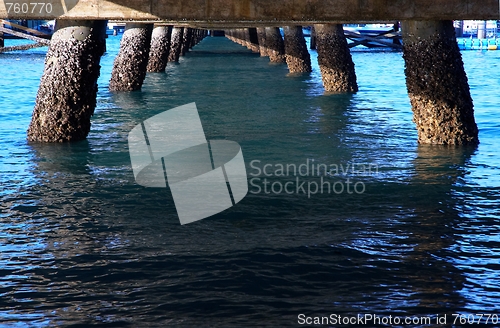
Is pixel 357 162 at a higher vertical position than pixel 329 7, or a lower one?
lower

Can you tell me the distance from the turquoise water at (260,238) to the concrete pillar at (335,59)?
6403 mm

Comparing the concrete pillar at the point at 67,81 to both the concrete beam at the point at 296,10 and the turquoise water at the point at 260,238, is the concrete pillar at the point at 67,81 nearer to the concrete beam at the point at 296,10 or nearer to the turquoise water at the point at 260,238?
the turquoise water at the point at 260,238

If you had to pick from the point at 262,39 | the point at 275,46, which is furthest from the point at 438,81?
the point at 262,39

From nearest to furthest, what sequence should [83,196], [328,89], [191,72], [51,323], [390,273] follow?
[51,323] < [390,273] < [83,196] < [328,89] < [191,72]

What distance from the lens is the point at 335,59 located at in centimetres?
1878

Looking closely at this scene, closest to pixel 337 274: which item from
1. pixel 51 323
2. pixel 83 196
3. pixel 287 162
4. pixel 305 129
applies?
pixel 51 323

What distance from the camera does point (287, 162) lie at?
979 cm

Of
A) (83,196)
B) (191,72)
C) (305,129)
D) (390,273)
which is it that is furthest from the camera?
(191,72)

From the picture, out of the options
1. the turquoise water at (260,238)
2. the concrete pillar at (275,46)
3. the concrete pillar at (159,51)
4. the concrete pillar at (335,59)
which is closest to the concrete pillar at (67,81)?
the turquoise water at (260,238)

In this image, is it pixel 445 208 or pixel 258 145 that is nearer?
pixel 445 208

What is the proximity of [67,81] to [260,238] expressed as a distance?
5.45 meters

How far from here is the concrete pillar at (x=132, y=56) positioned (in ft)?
62.7

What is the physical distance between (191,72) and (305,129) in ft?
46.0

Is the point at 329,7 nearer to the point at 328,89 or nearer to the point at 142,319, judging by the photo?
the point at 142,319
